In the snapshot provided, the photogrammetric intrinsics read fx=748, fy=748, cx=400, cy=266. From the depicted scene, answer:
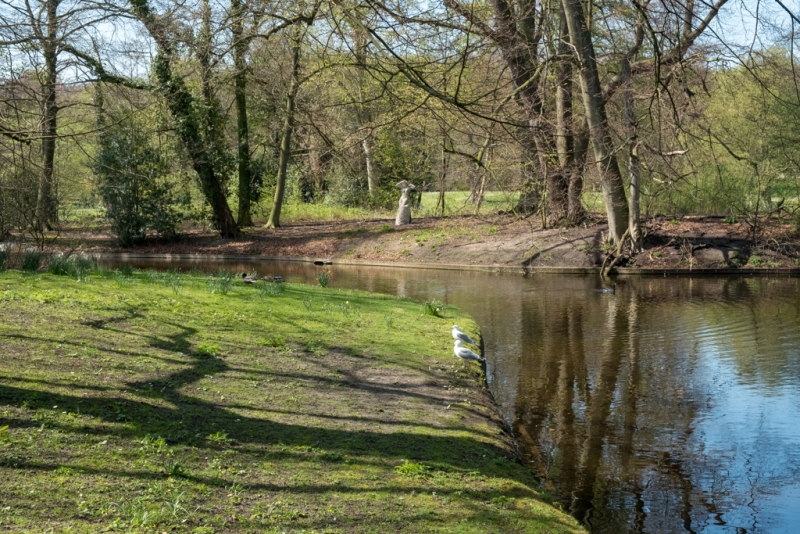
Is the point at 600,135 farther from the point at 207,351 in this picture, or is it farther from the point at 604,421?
the point at 207,351

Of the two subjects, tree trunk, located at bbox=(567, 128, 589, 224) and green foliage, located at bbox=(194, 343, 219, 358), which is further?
tree trunk, located at bbox=(567, 128, 589, 224)

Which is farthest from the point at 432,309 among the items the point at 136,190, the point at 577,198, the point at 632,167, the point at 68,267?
the point at 136,190

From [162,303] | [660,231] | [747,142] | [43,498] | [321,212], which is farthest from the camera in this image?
[321,212]

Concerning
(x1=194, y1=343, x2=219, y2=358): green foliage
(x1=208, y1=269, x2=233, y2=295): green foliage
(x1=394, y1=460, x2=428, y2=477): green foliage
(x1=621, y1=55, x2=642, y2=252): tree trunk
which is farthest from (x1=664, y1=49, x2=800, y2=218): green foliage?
(x1=394, y1=460, x2=428, y2=477): green foliage

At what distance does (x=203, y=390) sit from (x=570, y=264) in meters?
18.5

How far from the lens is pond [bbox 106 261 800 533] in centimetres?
652

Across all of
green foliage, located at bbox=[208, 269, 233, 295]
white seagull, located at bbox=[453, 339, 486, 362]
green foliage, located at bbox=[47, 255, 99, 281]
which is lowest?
white seagull, located at bbox=[453, 339, 486, 362]

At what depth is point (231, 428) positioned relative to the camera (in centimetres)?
581

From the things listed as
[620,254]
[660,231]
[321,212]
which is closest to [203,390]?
[620,254]

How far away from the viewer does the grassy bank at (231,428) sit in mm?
4340

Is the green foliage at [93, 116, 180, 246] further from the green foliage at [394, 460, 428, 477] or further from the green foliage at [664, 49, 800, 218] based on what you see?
the green foliage at [394, 460, 428, 477]

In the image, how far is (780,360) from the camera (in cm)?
1167

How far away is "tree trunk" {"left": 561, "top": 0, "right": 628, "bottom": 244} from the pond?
3259mm

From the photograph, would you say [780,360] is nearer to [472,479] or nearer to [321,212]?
[472,479]
